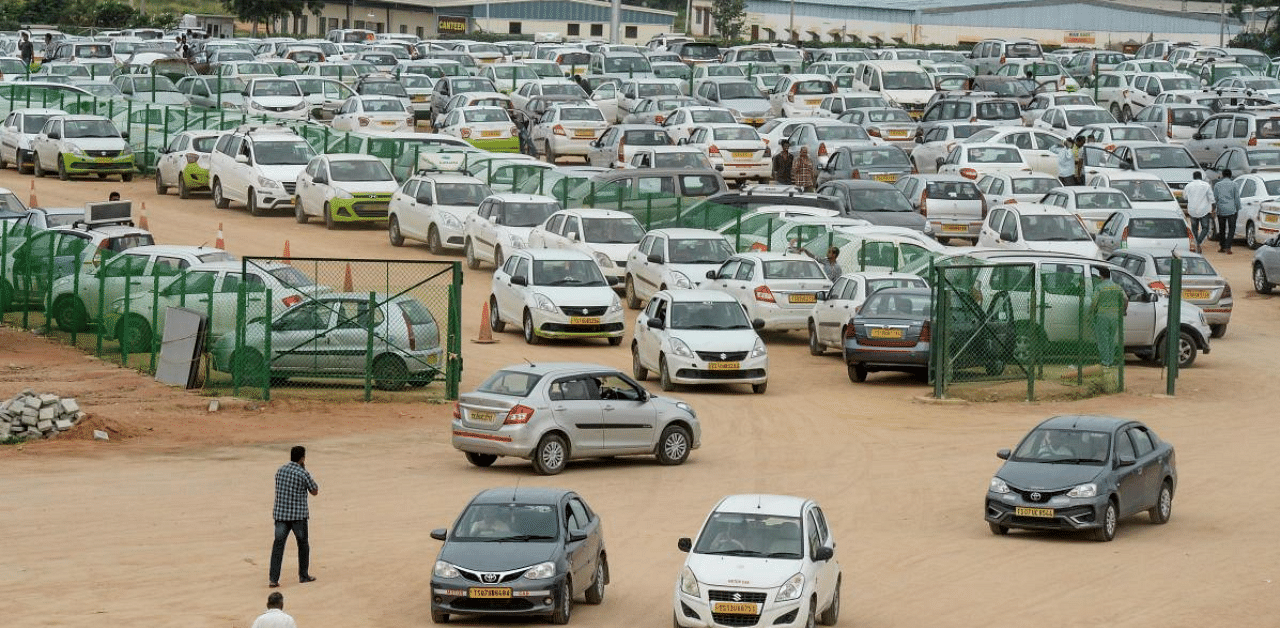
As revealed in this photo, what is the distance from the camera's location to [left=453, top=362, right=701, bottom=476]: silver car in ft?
82.7

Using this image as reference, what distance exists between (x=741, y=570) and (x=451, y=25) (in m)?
115

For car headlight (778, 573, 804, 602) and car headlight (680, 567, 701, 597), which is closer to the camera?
car headlight (778, 573, 804, 602)

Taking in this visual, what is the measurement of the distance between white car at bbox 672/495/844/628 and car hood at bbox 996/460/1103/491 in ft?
14.9

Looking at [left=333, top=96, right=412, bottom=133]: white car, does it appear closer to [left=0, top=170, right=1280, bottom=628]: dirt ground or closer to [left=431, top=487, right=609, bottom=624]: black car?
[left=0, top=170, right=1280, bottom=628]: dirt ground

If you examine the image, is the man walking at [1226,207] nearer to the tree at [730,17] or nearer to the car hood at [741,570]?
the car hood at [741,570]

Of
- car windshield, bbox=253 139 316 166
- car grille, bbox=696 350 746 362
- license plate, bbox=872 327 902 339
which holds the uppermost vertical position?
car windshield, bbox=253 139 316 166

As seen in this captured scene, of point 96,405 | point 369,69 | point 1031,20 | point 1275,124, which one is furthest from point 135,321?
point 1031,20

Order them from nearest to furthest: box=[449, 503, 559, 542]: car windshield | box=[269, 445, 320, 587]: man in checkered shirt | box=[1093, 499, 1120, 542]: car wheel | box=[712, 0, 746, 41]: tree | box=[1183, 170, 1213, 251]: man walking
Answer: box=[449, 503, 559, 542]: car windshield → box=[269, 445, 320, 587]: man in checkered shirt → box=[1093, 499, 1120, 542]: car wheel → box=[1183, 170, 1213, 251]: man walking → box=[712, 0, 746, 41]: tree

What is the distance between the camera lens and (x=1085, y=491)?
882 inches

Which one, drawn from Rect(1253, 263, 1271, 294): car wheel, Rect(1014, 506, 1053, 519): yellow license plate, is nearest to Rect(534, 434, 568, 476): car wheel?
Rect(1014, 506, 1053, 519): yellow license plate

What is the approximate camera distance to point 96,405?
29.5 m

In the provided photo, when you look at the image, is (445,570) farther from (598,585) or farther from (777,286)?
(777,286)

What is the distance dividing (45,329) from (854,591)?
19.6 meters

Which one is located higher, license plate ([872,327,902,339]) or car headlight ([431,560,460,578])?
license plate ([872,327,902,339])
